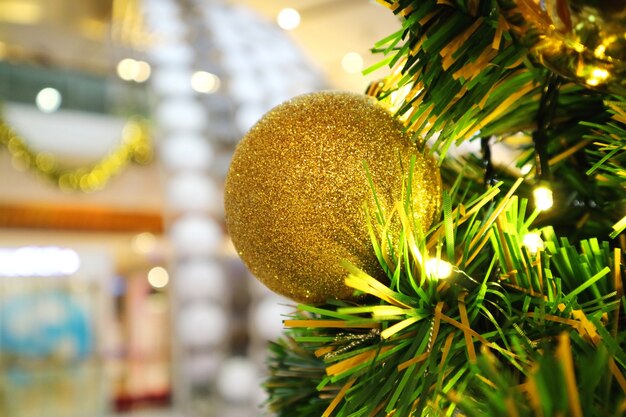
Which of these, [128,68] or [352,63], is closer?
[352,63]

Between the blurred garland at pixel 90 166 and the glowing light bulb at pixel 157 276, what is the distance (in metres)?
3.60

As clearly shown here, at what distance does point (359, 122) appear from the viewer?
0.24 metres

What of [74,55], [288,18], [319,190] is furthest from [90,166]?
[319,190]

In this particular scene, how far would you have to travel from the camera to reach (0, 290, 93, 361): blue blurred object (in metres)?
3.51

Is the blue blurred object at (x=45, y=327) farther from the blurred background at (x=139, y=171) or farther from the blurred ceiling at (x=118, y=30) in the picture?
the blurred ceiling at (x=118, y=30)

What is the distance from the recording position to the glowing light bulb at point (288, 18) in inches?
65.5

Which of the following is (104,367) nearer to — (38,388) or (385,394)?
(38,388)

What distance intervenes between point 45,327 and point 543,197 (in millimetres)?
3898

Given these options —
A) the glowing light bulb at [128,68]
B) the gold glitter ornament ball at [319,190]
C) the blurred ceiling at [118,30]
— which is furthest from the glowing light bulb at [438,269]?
the glowing light bulb at [128,68]

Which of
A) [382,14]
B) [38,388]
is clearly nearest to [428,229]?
[382,14]

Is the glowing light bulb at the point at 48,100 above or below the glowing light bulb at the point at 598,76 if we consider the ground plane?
above

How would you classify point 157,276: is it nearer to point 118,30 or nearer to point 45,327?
point 45,327

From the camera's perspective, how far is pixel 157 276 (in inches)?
288

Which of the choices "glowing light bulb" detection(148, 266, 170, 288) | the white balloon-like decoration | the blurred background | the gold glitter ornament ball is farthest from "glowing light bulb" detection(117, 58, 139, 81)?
"glowing light bulb" detection(148, 266, 170, 288)
